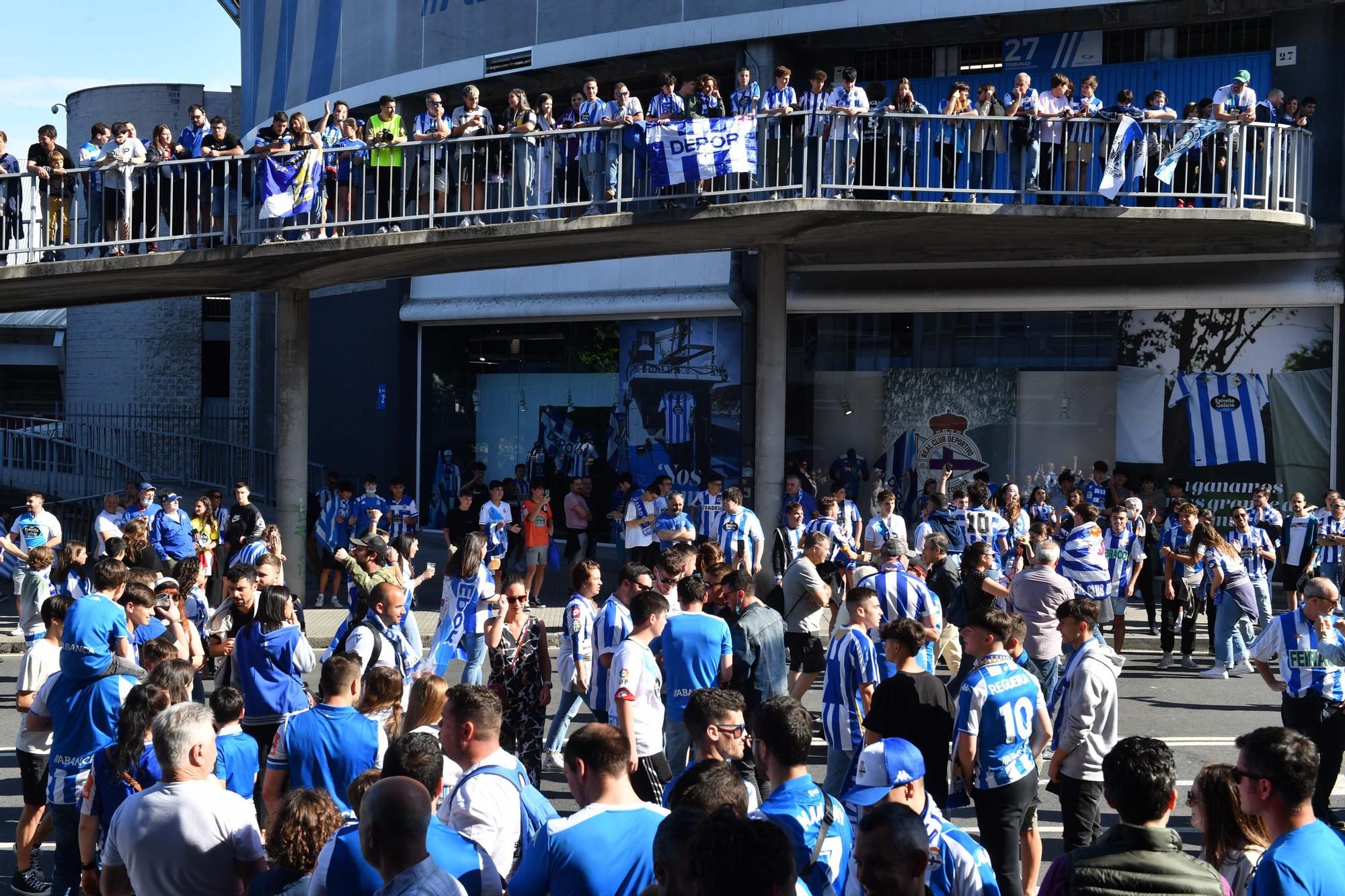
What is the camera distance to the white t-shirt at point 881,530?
15.3m

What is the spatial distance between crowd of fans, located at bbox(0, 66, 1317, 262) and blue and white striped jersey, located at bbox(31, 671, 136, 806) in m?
9.57

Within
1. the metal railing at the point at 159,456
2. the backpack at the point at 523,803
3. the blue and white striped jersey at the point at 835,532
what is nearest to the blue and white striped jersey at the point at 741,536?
the blue and white striped jersey at the point at 835,532

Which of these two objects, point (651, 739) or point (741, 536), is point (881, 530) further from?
point (651, 739)

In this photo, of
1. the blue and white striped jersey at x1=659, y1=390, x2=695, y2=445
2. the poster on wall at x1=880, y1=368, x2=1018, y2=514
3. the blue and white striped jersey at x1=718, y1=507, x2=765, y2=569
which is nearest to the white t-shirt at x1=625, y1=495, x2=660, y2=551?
the blue and white striped jersey at x1=718, y1=507, x2=765, y2=569

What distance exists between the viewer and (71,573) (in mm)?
11109

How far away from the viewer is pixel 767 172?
16172mm

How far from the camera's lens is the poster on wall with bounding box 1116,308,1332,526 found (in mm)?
18719

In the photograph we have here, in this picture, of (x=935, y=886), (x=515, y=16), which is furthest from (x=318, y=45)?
(x=935, y=886)

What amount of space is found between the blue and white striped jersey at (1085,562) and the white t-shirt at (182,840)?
9.60 m

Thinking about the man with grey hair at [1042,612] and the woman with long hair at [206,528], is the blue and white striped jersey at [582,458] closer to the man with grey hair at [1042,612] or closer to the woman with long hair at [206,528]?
the woman with long hair at [206,528]

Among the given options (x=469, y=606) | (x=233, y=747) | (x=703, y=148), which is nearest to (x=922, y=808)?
(x=233, y=747)

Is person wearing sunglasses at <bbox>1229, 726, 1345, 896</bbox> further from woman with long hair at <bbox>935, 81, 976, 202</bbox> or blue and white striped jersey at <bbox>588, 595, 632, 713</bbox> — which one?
woman with long hair at <bbox>935, 81, 976, 202</bbox>

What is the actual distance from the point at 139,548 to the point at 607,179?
22.2 feet

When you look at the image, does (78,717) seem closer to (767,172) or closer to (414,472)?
(767,172)
